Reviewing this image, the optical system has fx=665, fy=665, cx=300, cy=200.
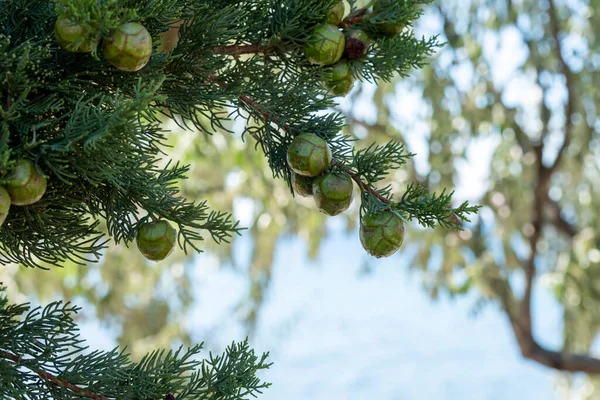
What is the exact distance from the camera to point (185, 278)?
10.5ft

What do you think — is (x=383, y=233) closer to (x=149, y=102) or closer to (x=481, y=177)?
(x=149, y=102)

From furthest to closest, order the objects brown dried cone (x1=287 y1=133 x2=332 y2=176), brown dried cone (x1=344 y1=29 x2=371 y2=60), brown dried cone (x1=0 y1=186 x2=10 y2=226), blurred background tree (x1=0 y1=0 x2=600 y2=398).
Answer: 1. blurred background tree (x1=0 y1=0 x2=600 y2=398)
2. brown dried cone (x1=344 y1=29 x2=371 y2=60)
3. brown dried cone (x1=287 y1=133 x2=332 y2=176)
4. brown dried cone (x1=0 y1=186 x2=10 y2=226)

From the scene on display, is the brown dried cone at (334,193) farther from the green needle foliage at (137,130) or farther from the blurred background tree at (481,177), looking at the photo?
the blurred background tree at (481,177)

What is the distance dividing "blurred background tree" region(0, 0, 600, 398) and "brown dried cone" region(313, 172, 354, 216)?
6.02 ft

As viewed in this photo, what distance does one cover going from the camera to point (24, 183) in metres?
0.48

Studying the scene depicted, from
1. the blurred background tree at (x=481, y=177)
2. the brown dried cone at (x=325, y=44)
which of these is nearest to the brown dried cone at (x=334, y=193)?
the brown dried cone at (x=325, y=44)

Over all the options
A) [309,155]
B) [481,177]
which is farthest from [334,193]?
[481,177]

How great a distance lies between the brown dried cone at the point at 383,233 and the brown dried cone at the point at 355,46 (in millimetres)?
204

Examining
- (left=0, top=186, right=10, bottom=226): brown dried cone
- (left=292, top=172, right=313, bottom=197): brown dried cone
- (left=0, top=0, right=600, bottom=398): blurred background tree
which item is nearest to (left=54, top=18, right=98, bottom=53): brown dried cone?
(left=0, top=186, right=10, bottom=226): brown dried cone

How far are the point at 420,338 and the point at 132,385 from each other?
30.6 feet

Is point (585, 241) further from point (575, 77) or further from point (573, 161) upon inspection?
point (575, 77)

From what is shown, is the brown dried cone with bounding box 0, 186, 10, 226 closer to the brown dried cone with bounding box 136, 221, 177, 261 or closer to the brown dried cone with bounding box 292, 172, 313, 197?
the brown dried cone with bounding box 136, 221, 177, 261

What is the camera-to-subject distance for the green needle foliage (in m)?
0.51

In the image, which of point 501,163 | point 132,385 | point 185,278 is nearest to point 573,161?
point 501,163
